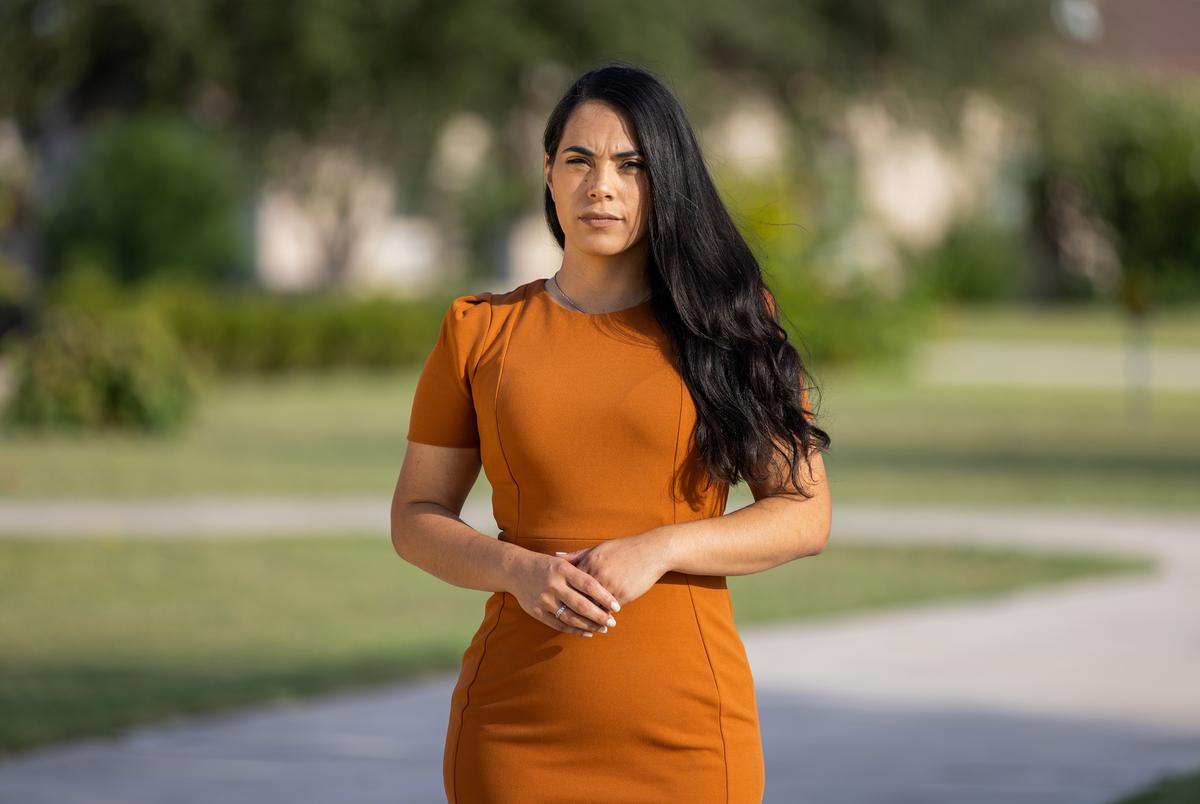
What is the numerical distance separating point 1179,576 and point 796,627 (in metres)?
2.50

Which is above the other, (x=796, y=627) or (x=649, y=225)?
(x=649, y=225)

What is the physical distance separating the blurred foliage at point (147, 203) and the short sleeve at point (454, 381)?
23.7 m

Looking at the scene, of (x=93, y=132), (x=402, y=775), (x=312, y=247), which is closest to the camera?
(x=402, y=775)

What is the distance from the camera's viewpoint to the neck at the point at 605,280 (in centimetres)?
275

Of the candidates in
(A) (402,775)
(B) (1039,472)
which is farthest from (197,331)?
(A) (402,775)

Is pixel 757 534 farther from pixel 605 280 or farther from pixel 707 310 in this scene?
pixel 605 280

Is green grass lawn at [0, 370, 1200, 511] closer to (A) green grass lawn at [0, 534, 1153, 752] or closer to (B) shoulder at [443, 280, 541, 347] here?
(A) green grass lawn at [0, 534, 1153, 752]

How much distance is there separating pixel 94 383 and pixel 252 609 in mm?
8772

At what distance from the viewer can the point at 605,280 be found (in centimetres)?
275

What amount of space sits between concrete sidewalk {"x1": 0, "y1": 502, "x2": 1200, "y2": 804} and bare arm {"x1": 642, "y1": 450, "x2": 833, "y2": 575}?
3115mm

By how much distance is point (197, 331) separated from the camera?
976 inches

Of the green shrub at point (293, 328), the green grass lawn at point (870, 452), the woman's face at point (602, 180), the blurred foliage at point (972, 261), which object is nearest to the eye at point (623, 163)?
the woman's face at point (602, 180)

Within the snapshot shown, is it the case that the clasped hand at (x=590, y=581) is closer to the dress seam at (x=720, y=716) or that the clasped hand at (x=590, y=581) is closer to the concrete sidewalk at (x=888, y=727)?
the dress seam at (x=720, y=716)

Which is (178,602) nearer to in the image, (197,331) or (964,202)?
(197,331)
